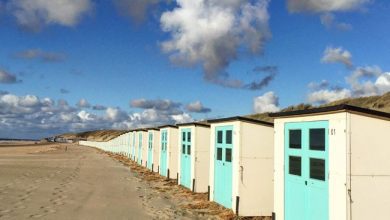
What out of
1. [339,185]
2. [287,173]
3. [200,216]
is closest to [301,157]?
[287,173]

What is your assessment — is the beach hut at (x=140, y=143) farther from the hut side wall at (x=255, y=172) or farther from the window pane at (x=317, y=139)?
the window pane at (x=317, y=139)

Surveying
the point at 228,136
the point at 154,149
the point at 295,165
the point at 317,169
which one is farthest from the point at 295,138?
the point at 154,149

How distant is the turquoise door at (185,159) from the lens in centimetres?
2016

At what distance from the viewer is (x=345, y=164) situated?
8.34 metres

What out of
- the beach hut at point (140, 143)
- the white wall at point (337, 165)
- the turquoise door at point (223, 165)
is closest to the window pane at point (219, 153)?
the turquoise door at point (223, 165)

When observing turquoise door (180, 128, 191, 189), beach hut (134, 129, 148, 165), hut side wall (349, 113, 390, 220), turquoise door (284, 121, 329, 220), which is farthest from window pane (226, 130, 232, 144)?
beach hut (134, 129, 148, 165)

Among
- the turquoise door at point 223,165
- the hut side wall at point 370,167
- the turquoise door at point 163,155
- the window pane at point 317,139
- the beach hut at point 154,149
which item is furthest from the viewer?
the beach hut at point 154,149

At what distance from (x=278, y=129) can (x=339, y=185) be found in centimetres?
275

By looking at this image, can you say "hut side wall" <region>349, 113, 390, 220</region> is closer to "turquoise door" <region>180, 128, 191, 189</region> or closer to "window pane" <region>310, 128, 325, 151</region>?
"window pane" <region>310, 128, 325, 151</region>

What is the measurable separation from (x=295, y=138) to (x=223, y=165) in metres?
5.01

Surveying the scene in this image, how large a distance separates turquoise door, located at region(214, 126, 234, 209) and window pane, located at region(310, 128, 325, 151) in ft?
15.4

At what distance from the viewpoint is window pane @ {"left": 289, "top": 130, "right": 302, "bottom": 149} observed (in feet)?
33.0

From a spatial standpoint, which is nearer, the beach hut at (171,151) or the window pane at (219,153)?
the window pane at (219,153)

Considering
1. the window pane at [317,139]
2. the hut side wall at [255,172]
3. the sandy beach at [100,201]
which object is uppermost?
the window pane at [317,139]
